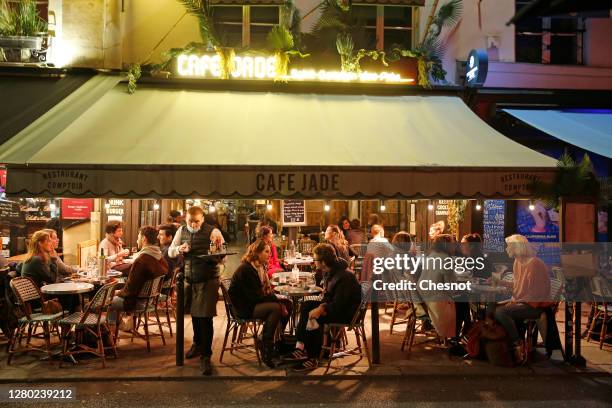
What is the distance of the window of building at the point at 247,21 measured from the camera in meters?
9.95

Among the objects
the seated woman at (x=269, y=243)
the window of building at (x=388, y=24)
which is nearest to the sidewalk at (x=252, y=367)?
the seated woman at (x=269, y=243)

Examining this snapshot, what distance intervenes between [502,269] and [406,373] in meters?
3.30

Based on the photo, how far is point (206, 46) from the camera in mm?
9188

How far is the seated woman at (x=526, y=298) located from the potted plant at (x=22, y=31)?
846 centimetres

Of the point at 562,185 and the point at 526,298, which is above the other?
the point at 562,185

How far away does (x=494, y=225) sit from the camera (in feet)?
35.5

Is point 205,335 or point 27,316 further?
point 27,316

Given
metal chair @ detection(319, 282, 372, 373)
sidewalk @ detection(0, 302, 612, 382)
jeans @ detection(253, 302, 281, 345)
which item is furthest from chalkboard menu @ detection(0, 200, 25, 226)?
metal chair @ detection(319, 282, 372, 373)

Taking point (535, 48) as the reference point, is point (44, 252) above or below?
below

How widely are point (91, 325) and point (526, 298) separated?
5.44 m

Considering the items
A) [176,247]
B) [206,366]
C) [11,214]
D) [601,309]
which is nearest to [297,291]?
[206,366]

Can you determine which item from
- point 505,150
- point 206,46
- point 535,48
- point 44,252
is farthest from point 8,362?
point 535,48

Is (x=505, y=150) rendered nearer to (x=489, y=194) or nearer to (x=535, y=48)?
(x=489, y=194)

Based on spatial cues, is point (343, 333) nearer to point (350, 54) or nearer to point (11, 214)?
point (350, 54)
